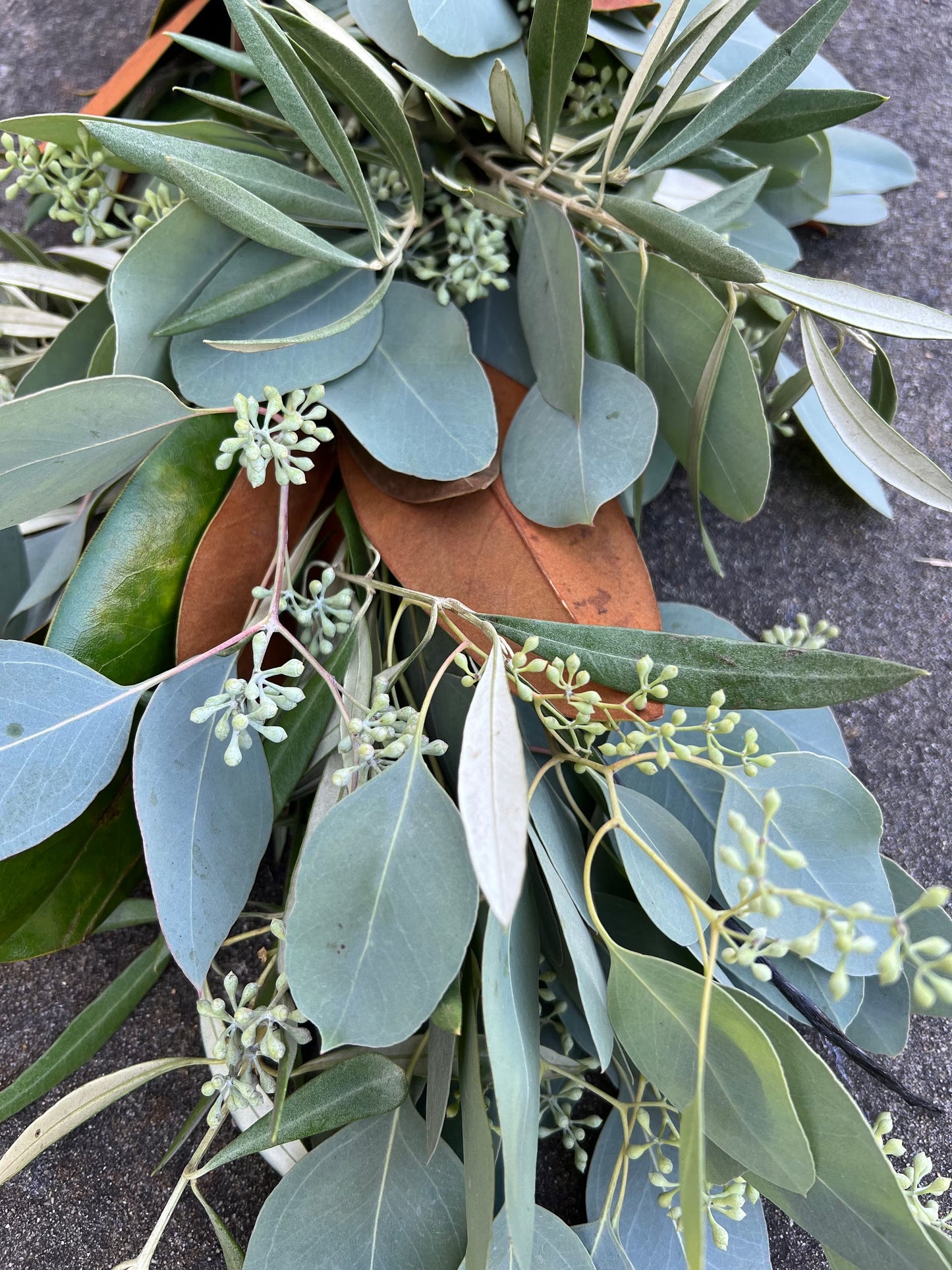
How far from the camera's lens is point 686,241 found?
49 centimetres

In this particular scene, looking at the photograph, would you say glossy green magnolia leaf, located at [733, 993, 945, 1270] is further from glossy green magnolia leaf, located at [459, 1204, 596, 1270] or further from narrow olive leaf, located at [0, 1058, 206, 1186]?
narrow olive leaf, located at [0, 1058, 206, 1186]

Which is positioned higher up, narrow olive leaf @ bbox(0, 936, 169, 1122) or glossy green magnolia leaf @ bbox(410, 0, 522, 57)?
glossy green magnolia leaf @ bbox(410, 0, 522, 57)

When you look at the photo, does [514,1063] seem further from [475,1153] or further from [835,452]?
[835,452]

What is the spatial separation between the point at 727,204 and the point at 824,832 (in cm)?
41

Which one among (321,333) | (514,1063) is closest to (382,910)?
(514,1063)

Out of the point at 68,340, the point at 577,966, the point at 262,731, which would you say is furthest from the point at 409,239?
the point at 577,966

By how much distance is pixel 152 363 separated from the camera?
21.6 inches

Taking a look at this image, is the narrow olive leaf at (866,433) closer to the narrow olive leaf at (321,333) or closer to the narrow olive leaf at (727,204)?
the narrow olive leaf at (727,204)

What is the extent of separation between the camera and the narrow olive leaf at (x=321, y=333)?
1.51 feet

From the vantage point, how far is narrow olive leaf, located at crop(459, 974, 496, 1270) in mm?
443

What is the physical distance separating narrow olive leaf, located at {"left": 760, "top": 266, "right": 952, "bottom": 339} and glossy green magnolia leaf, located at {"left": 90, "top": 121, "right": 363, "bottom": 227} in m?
0.27

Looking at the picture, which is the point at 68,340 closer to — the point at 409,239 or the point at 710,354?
the point at 409,239

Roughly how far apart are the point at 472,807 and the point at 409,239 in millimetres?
417

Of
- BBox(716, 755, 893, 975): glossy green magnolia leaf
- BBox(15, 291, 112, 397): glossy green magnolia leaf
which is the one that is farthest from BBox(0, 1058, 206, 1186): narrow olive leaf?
BBox(15, 291, 112, 397): glossy green magnolia leaf
